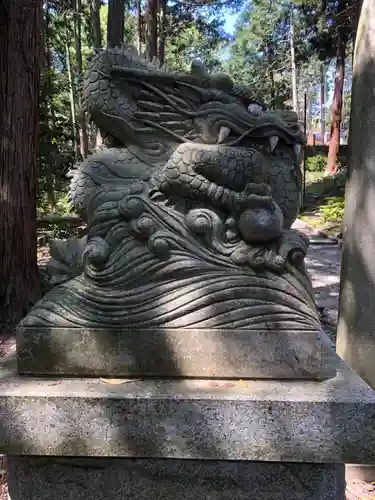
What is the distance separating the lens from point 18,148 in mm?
4625

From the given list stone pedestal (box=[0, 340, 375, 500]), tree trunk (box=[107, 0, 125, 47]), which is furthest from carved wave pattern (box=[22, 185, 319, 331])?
tree trunk (box=[107, 0, 125, 47])

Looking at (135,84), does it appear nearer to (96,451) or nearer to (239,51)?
(96,451)

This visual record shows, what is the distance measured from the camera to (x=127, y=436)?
1.77 m

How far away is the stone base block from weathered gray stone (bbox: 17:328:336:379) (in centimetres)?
32

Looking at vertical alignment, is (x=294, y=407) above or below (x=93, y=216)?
below

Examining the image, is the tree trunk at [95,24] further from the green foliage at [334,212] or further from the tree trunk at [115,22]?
the green foliage at [334,212]

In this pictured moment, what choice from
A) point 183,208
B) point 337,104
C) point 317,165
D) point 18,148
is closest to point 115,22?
point 18,148

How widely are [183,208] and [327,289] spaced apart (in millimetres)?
5002

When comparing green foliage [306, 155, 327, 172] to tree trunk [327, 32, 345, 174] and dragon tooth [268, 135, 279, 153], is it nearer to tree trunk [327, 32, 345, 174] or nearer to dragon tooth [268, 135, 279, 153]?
tree trunk [327, 32, 345, 174]

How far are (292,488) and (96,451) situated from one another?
74 cm

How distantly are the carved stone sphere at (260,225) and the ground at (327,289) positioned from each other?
54.6 inches

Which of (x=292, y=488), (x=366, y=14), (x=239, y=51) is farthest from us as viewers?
(x=239, y=51)

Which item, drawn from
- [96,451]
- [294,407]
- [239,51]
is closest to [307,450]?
[294,407]

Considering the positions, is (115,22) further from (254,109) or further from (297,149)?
(297,149)
